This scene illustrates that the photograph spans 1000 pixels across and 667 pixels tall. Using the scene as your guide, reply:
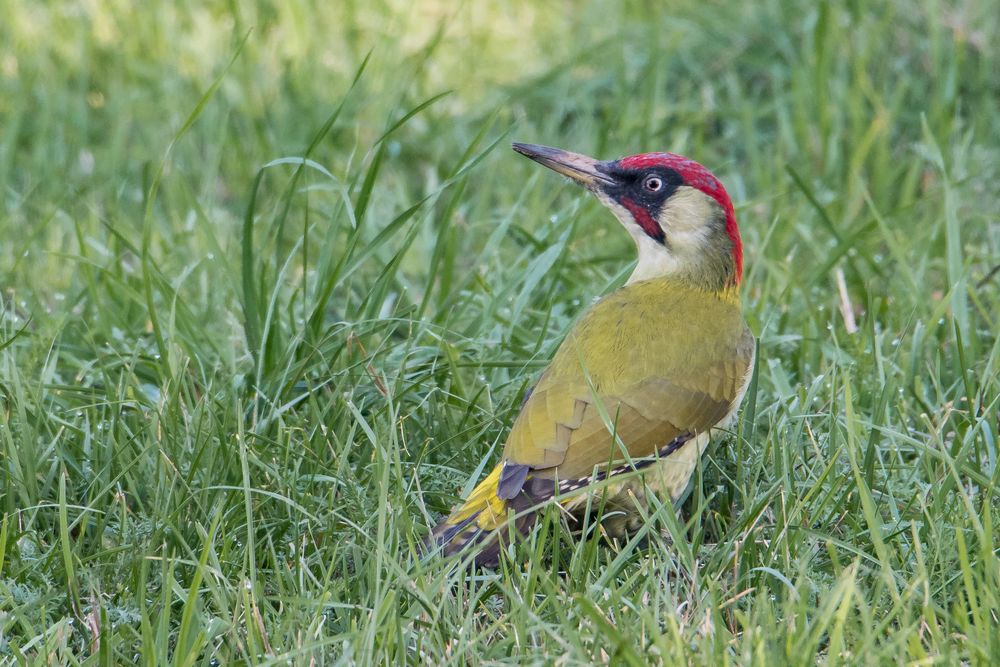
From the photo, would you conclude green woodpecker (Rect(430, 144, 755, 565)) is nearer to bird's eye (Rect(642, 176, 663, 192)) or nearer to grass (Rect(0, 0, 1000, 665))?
bird's eye (Rect(642, 176, 663, 192))

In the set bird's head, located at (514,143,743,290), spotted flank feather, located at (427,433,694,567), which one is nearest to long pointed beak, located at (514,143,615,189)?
bird's head, located at (514,143,743,290)

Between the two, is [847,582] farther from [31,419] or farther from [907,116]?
[907,116]

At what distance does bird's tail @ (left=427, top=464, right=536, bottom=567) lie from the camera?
9.41 ft

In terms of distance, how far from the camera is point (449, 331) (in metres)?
3.64

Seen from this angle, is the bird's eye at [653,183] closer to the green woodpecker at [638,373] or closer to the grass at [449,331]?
the green woodpecker at [638,373]

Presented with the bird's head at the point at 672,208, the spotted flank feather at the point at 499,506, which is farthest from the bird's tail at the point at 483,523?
the bird's head at the point at 672,208

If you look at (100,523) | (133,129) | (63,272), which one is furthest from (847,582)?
(133,129)

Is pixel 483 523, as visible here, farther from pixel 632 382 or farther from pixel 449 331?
pixel 449 331

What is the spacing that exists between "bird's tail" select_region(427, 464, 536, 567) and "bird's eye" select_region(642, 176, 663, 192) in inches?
38.2

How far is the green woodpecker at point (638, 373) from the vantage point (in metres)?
2.96

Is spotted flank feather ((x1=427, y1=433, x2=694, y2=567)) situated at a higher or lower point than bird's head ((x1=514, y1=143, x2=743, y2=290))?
lower

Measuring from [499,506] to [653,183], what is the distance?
107cm

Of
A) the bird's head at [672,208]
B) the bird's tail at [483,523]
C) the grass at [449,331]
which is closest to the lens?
the grass at [449,331]

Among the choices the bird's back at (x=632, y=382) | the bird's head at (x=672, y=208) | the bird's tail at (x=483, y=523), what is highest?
the bird's head at (x=672, y=208)
